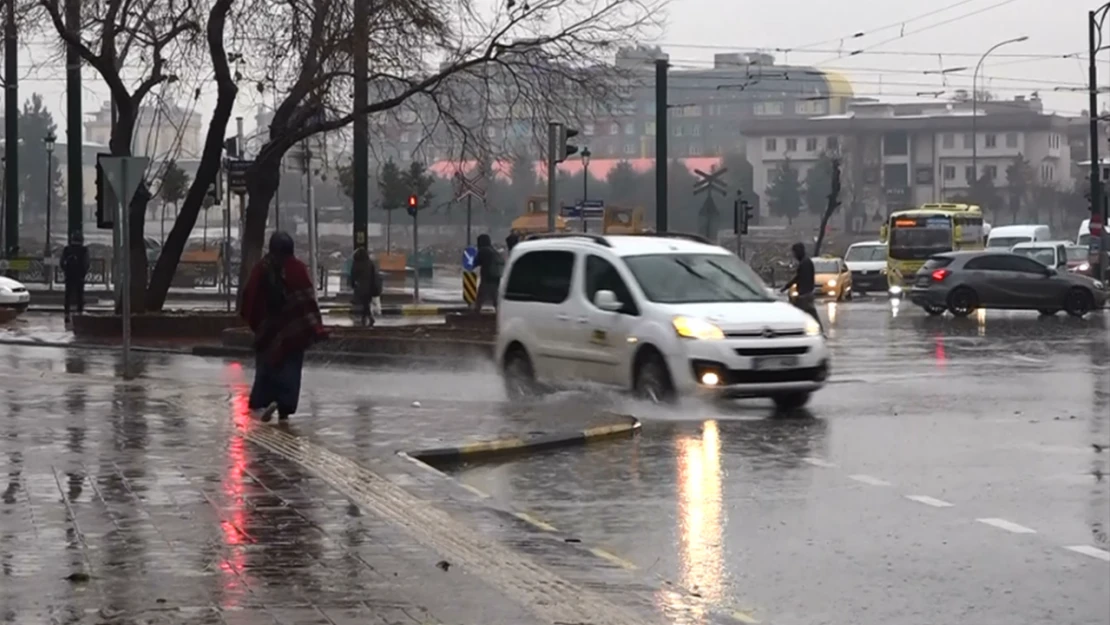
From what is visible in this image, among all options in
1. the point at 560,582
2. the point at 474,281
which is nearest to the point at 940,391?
the point at 560,582

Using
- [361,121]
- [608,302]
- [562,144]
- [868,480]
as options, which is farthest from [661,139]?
[868,480]

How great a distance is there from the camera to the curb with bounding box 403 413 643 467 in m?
14.1

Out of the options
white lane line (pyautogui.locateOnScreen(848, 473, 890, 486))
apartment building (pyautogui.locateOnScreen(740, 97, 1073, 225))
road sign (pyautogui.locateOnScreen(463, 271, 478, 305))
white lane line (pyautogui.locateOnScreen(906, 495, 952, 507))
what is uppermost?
apartment building (pyautogui.locateOnScreen(740, 97, 1073, 225))

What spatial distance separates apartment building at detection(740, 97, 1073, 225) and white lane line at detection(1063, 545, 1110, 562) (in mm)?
134244

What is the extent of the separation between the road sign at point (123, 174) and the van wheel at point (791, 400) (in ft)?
26.6

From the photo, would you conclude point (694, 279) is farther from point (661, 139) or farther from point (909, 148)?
point (909, 148)

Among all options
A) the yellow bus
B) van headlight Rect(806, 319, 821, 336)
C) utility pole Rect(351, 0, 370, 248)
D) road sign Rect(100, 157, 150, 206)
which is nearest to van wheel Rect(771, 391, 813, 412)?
van headlight Rect(806, 319, 821, 336)

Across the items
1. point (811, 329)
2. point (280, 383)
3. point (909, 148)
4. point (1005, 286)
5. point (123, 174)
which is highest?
point (909, 148)

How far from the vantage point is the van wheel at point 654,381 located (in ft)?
59.2

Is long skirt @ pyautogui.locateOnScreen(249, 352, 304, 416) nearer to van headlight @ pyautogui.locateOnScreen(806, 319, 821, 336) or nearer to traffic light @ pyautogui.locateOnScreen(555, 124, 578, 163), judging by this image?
van headlight @ pyautogui.locateOnScreen(806, 319, 821, 336)

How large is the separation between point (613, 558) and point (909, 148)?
13944 centimetres

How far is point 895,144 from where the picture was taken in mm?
147125

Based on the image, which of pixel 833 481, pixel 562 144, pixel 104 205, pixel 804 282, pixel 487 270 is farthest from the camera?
pixel 104 205

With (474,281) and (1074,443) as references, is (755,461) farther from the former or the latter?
(474,281)
